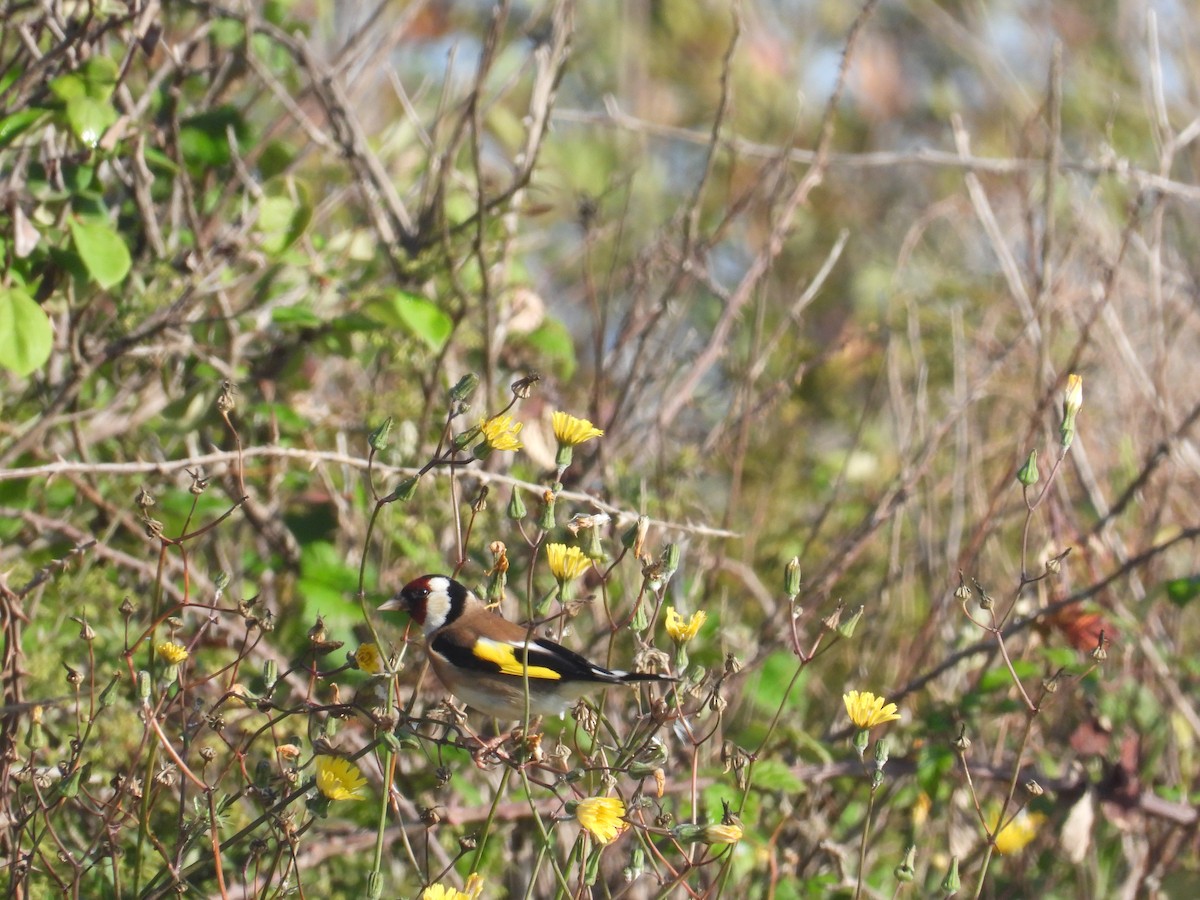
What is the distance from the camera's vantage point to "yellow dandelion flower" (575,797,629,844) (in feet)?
5.93

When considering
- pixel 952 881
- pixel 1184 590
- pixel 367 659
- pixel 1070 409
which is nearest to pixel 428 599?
pixel 367 659

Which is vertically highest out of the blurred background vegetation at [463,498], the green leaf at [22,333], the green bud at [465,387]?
the green bud at [465,387]

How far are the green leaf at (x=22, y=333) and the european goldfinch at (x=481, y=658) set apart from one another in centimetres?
76

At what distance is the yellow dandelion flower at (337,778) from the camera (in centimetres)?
188

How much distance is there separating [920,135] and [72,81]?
26.0 ft

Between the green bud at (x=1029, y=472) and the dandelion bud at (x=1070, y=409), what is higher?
the dandelion bud at (x=1070, y=409)

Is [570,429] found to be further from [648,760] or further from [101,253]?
[101,253]

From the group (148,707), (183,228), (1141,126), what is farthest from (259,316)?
(1141,126)

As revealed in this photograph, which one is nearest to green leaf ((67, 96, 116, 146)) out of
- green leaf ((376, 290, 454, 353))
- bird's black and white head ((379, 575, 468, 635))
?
green leaf ((376, 290, 454, 353))

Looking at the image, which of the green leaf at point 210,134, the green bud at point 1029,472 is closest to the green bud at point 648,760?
the green bud at point 1029,472

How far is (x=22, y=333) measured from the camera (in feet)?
8.64

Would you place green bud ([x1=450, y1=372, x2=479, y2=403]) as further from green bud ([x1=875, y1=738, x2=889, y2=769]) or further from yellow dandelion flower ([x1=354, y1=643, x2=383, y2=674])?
green bud ([x1=875, y1=738, x2=889, y2=769])

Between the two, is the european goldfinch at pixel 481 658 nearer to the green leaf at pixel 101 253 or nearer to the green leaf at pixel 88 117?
the green leaf at pixel 101 253

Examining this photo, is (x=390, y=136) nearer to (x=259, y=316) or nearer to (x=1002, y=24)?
(x=259, y=316)
